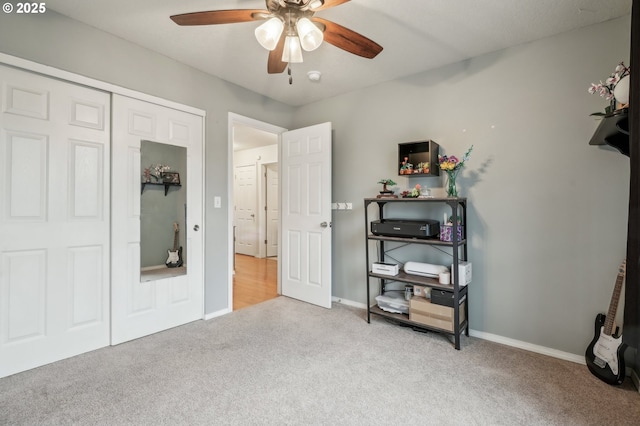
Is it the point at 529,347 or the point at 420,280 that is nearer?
the point at 529,347

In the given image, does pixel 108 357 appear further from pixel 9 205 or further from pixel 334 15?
pixel 334 15

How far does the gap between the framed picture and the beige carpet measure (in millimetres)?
1391

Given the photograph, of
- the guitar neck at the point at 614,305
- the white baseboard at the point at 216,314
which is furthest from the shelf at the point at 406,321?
the white baseboard at the point at 216,314

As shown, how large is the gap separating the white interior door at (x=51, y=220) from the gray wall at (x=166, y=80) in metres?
0.21

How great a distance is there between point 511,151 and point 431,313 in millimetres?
1524

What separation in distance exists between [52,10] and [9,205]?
140 centimetres

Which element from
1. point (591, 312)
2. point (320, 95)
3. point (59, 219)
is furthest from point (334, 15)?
point (591, 312)

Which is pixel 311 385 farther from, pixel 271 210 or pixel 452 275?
pixel 271 210

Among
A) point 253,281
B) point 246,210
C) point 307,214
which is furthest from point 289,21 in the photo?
point 246,210

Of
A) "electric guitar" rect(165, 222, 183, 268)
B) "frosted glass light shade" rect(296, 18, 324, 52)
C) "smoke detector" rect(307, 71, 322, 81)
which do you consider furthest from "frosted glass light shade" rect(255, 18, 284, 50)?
"electric guitar" rect(165, 222, 183, 268)

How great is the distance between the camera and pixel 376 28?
7.38ft

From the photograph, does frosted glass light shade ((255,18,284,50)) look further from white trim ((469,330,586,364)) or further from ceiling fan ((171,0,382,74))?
white trim ((469,330,586,364))

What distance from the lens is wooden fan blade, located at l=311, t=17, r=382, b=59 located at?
169cm

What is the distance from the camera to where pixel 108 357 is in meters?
2.23
